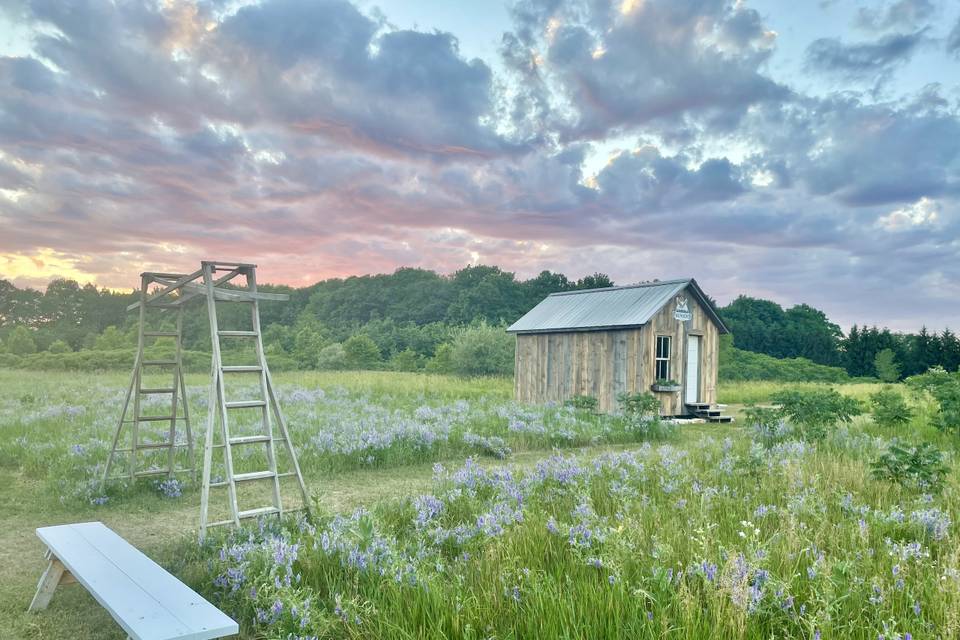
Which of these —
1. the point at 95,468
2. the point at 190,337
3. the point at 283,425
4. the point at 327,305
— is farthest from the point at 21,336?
the point at 283,425

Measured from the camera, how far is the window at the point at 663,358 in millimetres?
20609

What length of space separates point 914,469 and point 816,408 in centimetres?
477

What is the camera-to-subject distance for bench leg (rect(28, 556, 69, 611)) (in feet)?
18.0

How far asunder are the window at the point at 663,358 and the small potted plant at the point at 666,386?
217mm

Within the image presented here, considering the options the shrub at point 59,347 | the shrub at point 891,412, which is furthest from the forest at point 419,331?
the shrub at point 891,412

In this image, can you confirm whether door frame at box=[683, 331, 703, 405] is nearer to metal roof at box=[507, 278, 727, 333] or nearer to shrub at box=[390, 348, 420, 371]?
metal roof at box=[507, 278, 727, 333]

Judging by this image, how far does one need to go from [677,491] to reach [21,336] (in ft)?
133

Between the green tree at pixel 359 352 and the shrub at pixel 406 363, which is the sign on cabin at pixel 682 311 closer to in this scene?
the shrub at pixel 406 363

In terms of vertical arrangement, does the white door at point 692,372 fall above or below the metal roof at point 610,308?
below

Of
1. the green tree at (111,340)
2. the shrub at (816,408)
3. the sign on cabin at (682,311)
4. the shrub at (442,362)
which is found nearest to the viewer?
the shrub at (816,408)

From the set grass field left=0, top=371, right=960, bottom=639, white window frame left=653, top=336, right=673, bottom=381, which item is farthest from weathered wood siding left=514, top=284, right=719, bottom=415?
grass field left=0, top=371, right=960, bottom=639

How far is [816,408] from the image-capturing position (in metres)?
12.0

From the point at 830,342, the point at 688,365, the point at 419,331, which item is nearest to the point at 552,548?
the point at 688,365

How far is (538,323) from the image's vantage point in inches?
Answer: 914
